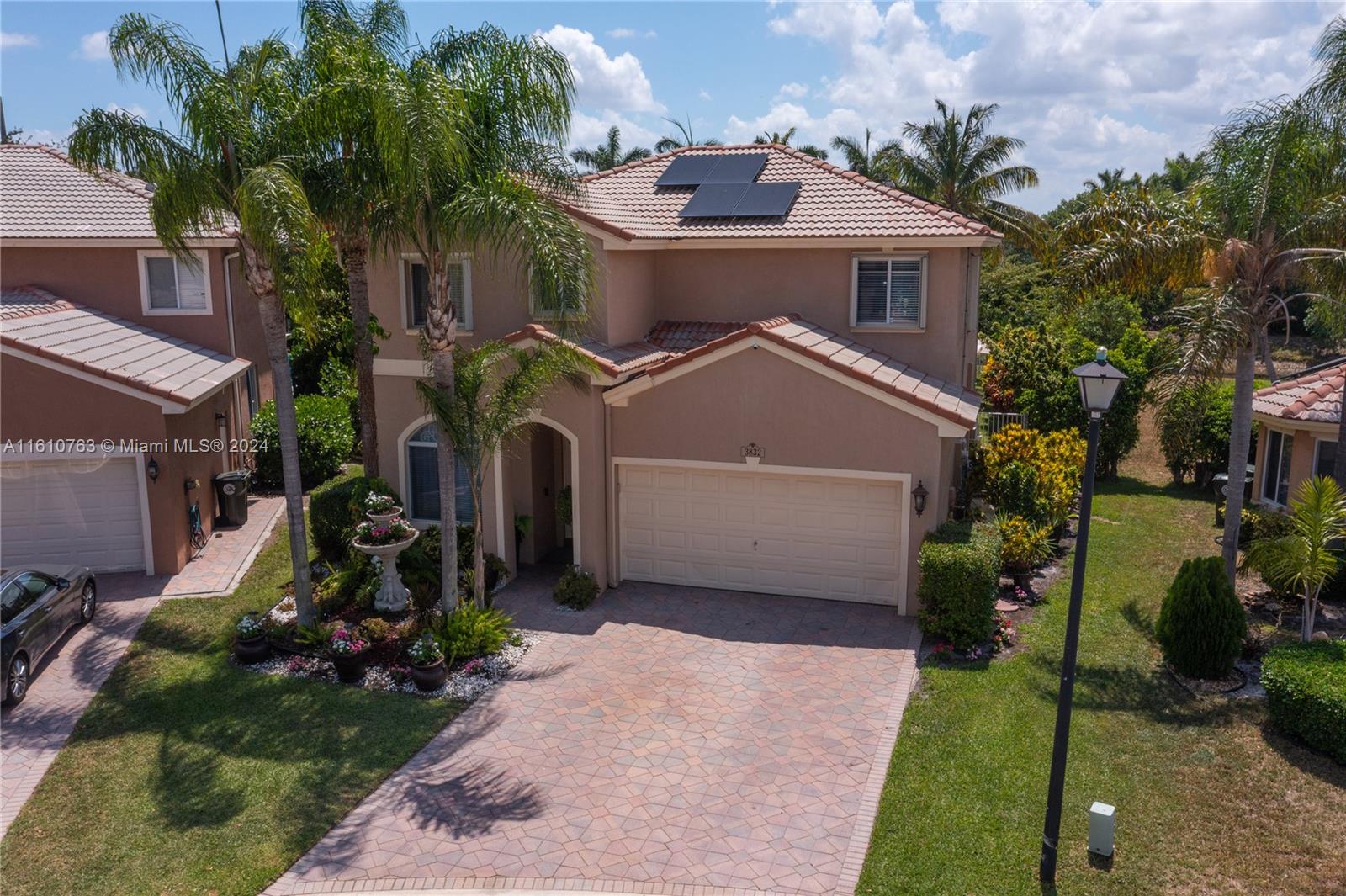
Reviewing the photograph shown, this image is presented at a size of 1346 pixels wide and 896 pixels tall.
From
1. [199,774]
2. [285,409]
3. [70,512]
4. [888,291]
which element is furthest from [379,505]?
[888,291]

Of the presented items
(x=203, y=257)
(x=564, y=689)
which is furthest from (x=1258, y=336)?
(x=203, y=257)

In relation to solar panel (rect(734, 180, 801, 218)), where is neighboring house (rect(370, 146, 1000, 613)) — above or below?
below

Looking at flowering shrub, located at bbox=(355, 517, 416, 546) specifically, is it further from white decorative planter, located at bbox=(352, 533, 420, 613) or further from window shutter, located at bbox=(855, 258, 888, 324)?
window shutter, located at bbox=(855, 258, 888, 324)

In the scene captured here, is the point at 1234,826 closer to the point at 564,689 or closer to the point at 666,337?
the point at 564,689

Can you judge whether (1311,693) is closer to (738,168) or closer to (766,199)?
(766,199)

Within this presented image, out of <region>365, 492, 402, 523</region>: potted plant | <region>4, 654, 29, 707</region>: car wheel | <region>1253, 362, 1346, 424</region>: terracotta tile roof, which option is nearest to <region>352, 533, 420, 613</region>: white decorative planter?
<region>365, 492, 402, 523</region>: potted plant

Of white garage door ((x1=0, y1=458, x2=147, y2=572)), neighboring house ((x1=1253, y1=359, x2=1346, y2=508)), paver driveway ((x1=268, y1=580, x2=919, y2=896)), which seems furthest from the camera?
neighboring house ((x1=1253, y1=359, x2=1346, y2=508))
